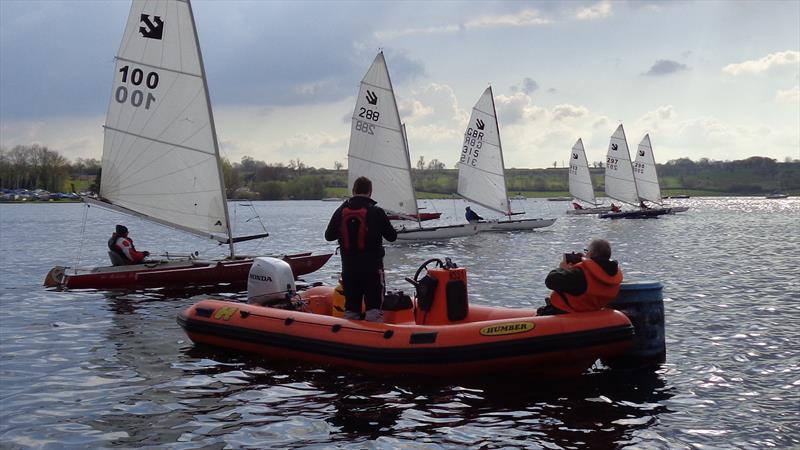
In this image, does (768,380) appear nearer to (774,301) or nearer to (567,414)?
(567,414)

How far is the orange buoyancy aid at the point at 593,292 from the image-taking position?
981cm

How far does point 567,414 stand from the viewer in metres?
9.04

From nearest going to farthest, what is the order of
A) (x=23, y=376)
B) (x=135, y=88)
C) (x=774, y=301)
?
(x=23, y=376), (x=774, y=301), (x=135, y=88)

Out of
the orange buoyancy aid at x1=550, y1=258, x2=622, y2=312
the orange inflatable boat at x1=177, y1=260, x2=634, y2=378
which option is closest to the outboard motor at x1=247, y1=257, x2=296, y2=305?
the orange inflatable boat at x1=177, y1=260, x2=634, y2=378

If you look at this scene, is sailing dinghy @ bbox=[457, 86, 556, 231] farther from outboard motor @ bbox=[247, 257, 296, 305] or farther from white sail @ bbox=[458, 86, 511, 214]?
outboard motor @ bbox=[247, 257, 296, 305]

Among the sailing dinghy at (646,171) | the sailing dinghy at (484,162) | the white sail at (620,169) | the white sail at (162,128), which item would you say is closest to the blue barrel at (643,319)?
the white sail at (162,128)

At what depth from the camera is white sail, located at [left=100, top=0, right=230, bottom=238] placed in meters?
19.8

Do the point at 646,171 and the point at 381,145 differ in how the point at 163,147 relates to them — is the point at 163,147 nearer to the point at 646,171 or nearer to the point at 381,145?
the point at 381,145

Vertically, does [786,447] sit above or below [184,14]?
below

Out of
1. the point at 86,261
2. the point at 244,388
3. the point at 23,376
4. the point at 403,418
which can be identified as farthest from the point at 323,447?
the point at 86,261

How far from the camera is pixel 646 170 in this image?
76625 mm

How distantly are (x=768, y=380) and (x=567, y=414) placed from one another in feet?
12.0

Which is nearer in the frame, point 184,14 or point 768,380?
point 768,380

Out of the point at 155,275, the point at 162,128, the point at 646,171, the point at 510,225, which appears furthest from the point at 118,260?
the point at 646,171
